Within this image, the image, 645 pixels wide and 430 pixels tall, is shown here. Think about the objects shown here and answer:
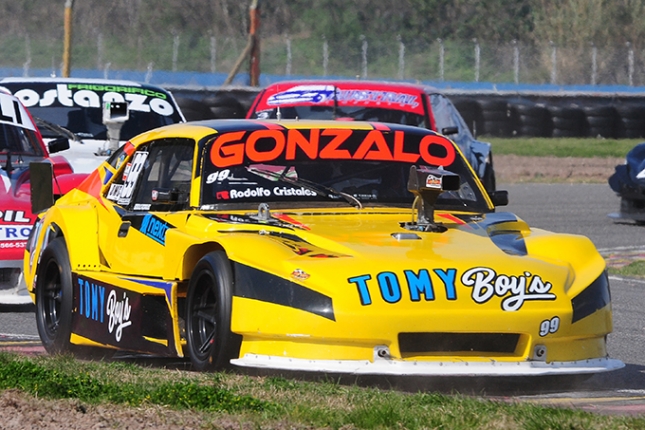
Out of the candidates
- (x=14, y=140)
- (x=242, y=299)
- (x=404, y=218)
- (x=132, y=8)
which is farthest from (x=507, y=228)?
(x=132, y=8)

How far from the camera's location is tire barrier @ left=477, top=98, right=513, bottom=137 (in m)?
27.8

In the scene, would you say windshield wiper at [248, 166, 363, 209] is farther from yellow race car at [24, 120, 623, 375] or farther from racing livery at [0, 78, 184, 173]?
racing livery at [0, 78, 184, 173]

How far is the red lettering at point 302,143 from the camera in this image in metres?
6.82

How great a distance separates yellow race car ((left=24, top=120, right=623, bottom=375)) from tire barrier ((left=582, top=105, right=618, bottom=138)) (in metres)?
21.9

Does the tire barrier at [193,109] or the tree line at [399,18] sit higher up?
the tree line at [399,18]

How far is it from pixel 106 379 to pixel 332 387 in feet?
3.12

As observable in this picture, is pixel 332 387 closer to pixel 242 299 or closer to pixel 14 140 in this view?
pixel 242 299

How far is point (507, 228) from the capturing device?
6.51m

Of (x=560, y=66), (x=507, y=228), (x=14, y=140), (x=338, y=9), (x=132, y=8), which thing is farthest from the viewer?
(x=338, y=9)

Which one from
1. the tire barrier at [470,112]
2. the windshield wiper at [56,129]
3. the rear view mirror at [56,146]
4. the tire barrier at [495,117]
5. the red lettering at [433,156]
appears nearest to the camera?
the red lettering at [433,156]

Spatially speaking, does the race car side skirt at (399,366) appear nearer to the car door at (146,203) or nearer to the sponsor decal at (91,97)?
the car door at (146,203)

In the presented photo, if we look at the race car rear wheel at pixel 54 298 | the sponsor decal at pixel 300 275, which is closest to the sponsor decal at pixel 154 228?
the race car rear wheel at pixel 54 298

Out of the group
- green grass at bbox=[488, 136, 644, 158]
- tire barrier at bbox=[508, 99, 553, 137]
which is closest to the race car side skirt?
green grass at bbox=[488, 136, 644, 158]

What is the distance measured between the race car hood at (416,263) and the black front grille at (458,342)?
4.9 inches
